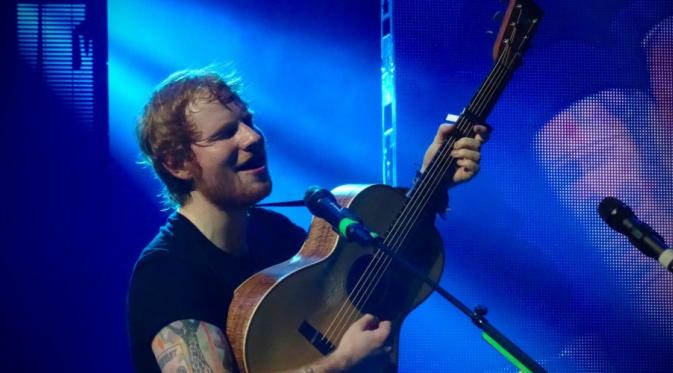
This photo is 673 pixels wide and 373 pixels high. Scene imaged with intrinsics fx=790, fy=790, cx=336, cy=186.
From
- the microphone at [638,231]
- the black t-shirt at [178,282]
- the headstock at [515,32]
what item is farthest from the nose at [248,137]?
the microphone at [638,231]

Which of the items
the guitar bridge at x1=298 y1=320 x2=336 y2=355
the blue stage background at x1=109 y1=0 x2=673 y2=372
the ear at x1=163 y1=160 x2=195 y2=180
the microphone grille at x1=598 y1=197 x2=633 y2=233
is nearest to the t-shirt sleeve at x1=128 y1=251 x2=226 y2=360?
the guitar bridge at x1=298 y1=320 x2=336 y2=355

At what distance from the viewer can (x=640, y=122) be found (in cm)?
388

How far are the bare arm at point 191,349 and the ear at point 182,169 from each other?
0.59m

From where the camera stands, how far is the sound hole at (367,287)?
96.3 inches

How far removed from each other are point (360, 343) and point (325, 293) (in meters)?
0.18

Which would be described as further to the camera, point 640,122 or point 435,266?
point 640,122

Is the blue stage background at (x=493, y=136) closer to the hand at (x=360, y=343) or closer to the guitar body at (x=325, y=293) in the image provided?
the guitar body at (x=325, y=293)

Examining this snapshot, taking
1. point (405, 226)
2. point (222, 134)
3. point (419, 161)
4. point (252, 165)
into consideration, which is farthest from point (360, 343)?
point (419, 161)

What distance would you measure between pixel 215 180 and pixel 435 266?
0.78 meters

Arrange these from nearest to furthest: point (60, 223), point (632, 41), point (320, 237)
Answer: point (320, 237), point (60, 223), point (632, 41)

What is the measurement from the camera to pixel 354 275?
2477 mm

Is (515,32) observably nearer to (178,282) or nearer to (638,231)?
(638,231)

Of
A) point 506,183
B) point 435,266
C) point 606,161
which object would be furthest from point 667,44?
point 435,266

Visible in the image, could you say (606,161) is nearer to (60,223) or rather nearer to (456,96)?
(456,96)
